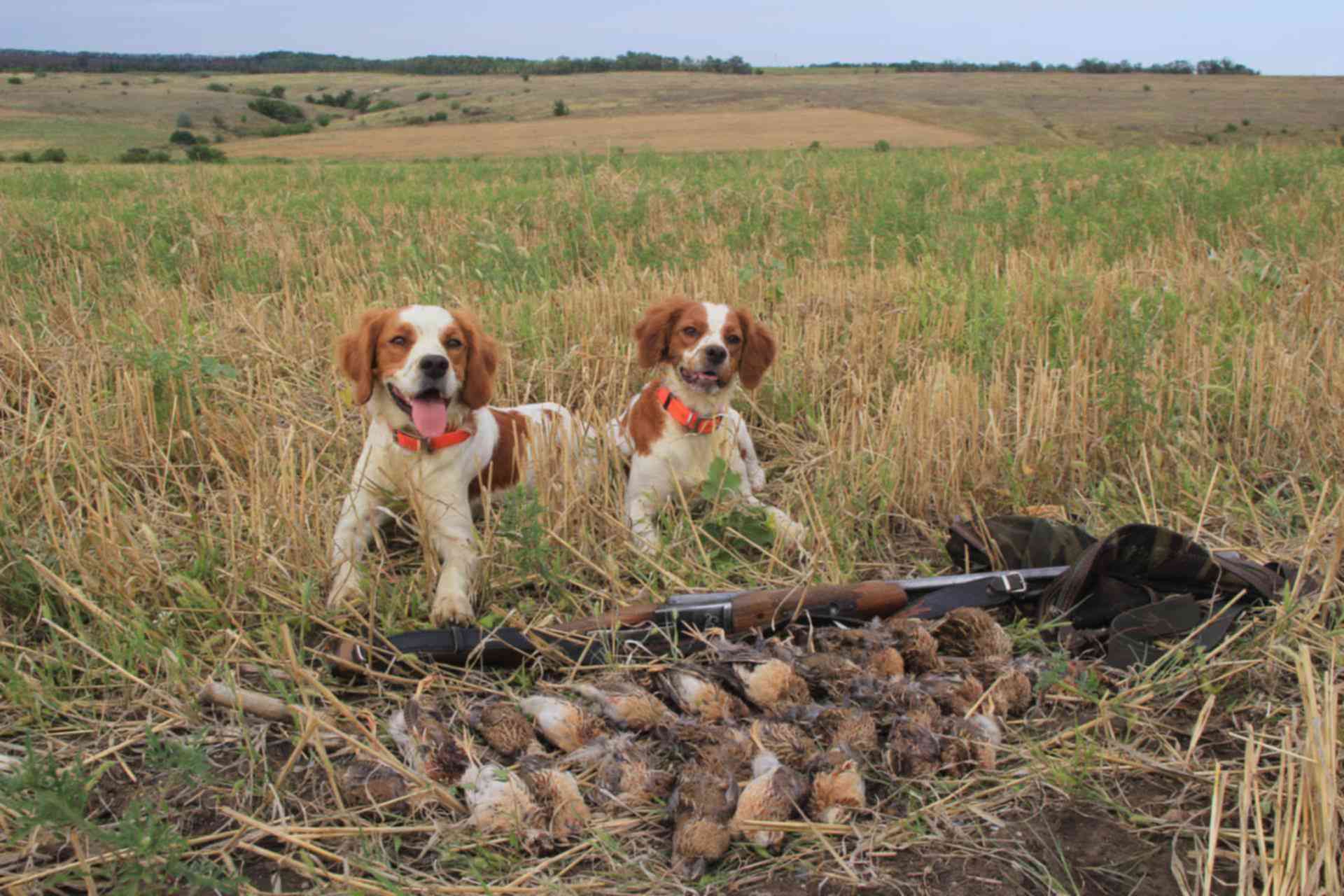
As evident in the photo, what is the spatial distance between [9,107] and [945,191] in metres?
37.6

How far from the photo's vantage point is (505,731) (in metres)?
2.32

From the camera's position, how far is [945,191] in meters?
11.8

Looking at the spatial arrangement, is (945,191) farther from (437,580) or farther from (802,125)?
(802,125)

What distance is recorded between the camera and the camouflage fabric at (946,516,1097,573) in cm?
320

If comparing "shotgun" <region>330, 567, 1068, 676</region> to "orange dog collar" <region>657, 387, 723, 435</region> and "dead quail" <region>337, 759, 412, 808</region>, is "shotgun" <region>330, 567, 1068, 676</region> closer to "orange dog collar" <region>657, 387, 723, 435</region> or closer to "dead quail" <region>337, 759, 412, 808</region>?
"dead quail" <region>337, 759, 412, 808</region>

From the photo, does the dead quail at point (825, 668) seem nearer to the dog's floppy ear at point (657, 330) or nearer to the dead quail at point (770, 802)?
the dead quail at point (770, 802)

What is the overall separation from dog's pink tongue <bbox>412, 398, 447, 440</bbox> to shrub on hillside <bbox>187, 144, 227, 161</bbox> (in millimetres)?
24746

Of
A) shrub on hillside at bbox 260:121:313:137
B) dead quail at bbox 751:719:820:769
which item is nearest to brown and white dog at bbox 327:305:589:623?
dead quail at bbox 751:719:820:769

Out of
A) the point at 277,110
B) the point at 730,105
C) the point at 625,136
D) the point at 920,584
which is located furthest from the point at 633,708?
the point at 277,110

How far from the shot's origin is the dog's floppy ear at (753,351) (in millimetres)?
4148

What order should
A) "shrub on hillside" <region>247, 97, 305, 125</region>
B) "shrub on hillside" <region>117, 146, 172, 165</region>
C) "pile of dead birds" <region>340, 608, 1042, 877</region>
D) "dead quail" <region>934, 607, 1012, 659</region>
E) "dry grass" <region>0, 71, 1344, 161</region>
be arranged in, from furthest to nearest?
"shrub on hillside" <region>247, 97, 305, 125</region>, "dry grass" <region>0, 71, 1344, 161</region>, "shrub on hillside" <region>117, 146, 172, 165</region>, "dead quail" <region>934, 607, 1012, 659</region>, "pile of dead birds" <region>340, 608, 1042, 877</region>

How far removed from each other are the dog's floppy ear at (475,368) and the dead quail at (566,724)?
145cm

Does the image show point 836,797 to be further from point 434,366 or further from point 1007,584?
point 434,366

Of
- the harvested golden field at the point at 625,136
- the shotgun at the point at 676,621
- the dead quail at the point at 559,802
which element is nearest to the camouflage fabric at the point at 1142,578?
the shotgun at the point at 676,621
